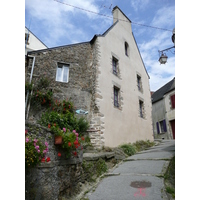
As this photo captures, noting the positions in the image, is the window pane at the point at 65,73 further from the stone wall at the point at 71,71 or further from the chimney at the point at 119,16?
the chimney at the point at 119,16

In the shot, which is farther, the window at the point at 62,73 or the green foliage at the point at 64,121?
the window at the point at 62,73

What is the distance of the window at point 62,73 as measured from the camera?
6836mm

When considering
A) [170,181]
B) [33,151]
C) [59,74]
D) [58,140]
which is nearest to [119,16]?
[59,74]

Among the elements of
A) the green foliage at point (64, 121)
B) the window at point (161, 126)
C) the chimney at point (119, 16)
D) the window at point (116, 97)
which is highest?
the chimney at point (119, 16)

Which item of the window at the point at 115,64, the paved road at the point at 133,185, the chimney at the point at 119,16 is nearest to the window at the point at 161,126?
the window at the point at 115,64

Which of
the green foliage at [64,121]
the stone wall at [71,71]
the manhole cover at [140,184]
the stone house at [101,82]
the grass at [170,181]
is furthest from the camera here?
the stone wall at [71,71]

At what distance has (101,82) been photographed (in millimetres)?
6711

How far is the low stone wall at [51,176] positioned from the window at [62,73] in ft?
13.3

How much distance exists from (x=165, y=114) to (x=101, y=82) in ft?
28.9

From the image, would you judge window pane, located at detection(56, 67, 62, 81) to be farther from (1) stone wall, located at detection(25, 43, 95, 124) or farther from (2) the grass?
(2) the grass

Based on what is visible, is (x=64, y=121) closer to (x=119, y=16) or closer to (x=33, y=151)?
(x=33, y=151)
